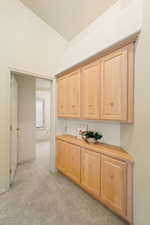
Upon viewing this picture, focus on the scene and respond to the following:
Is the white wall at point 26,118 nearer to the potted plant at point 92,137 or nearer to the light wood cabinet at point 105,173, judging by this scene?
the light wood cabinet at point 105,173

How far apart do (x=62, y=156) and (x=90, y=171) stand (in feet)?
2.90

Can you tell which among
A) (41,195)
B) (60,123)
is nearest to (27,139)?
(60,123)

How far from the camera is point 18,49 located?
7.65 ft

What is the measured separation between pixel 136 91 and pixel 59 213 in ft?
6.42

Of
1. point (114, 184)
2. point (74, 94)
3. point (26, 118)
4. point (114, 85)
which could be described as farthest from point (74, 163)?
point (26, 118)

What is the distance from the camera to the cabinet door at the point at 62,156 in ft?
8.34

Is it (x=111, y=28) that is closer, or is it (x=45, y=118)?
(x=111, y=28)

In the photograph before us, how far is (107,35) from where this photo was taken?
1.69 metres

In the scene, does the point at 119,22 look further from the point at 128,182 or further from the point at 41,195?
the point at 41,195

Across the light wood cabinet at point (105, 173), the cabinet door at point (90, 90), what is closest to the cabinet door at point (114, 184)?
the light wood cabinet at point (105, 173)

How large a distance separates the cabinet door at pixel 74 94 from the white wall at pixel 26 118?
1561 millimetres

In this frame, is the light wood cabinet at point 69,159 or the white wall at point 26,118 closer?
the light wood cabinet at point 69,159

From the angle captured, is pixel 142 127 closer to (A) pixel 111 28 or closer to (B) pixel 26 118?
(A) pixel 111 28

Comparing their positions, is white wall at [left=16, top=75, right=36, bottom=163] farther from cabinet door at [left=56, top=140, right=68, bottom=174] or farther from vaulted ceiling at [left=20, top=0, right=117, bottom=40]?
vaulted ceiling at [left=20, top=0, right=117, bottom=40]
